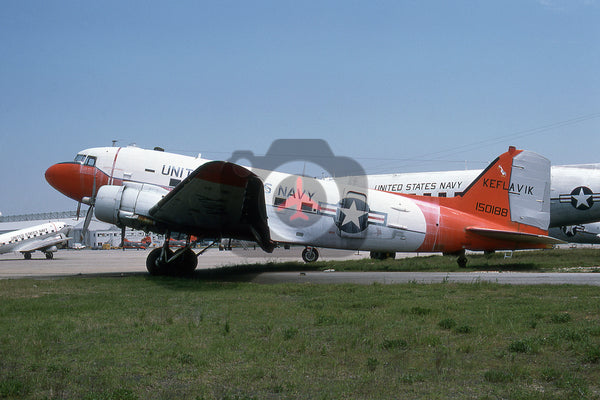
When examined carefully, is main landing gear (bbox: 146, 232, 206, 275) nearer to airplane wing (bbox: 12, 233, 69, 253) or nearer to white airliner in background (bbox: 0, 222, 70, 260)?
white airliner in background (bbox: 0, 222, 70, 260)

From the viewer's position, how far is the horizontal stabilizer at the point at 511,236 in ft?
53.0

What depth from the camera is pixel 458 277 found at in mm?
14117

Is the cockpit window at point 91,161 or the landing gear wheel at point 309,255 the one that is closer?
the cockpit window at point 91,161

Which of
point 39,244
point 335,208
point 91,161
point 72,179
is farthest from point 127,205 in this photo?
point 39,244

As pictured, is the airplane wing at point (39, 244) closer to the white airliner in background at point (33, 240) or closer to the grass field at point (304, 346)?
the white airliner in background at point (33, 240)

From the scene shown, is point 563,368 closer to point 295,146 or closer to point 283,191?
point 283,191

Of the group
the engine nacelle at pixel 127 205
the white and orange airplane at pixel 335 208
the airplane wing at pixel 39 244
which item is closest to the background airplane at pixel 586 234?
the white and orange airplane at pixel 335 208

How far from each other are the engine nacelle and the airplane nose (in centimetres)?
203

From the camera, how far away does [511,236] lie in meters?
16.4

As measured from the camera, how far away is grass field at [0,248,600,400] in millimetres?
4754

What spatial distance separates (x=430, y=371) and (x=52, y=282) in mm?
10993

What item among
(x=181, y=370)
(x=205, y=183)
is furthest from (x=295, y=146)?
(x=181, y=370)

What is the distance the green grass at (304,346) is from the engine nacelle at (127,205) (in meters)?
4.38

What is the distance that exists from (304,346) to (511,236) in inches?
484
